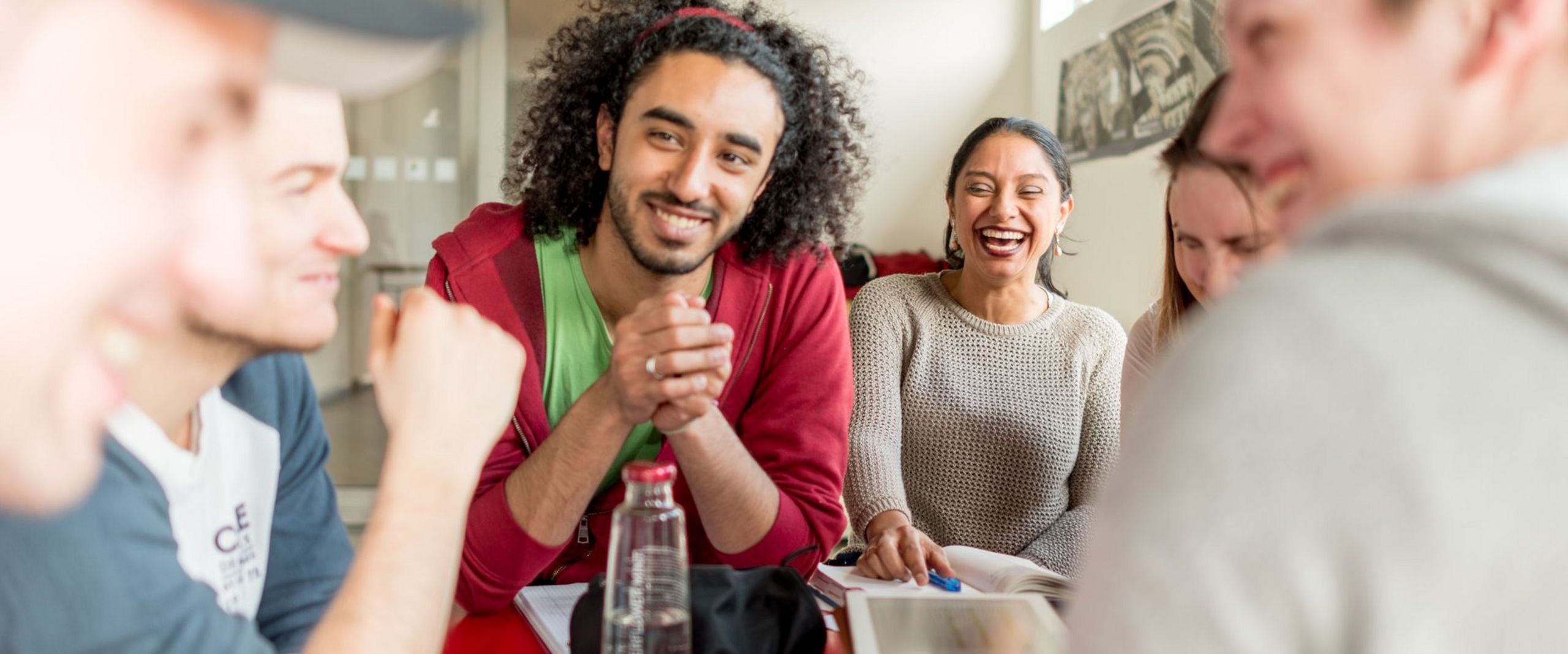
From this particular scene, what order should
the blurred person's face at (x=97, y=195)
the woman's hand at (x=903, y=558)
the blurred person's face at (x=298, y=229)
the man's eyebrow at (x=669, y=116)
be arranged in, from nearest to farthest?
→ the blurred person's face at (x=97, y=195)
the blurred person's face at (x=298, y=229)
the woman's hand at (x=903, y=558)
the man's eyebrow at (x=669, y=116)

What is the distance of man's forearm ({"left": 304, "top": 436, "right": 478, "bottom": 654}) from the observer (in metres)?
0.55

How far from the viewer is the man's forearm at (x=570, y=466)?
1.13 metres

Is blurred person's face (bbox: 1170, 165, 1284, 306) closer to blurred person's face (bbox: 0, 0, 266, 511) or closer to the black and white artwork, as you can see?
blurred person's face (bbox: 0, 0, 266, 511)

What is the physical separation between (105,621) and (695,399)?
0.64 meters

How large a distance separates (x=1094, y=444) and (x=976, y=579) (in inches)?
26.7

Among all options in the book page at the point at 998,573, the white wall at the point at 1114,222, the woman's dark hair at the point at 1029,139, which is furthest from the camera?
the white wall at the point at 1114,222

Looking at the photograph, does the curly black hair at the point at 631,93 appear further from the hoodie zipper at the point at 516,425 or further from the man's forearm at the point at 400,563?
the man's forearm at the point at 400,563

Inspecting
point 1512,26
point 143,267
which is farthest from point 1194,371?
point 143,267

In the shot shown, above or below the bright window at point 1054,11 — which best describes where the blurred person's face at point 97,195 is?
below

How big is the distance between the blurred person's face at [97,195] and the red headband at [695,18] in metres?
1.13

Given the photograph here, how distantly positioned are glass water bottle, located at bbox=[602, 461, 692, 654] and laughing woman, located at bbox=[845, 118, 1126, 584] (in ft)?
2.98

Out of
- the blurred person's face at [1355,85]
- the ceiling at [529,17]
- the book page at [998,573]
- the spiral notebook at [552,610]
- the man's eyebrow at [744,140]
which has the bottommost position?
the spiral notebook at [552,610]

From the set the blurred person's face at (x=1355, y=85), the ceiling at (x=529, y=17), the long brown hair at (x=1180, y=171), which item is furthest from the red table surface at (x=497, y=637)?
the ceiling at (x=529, y=17)

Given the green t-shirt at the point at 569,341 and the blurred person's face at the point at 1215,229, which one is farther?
the green t-shirt at the point at 569,341
